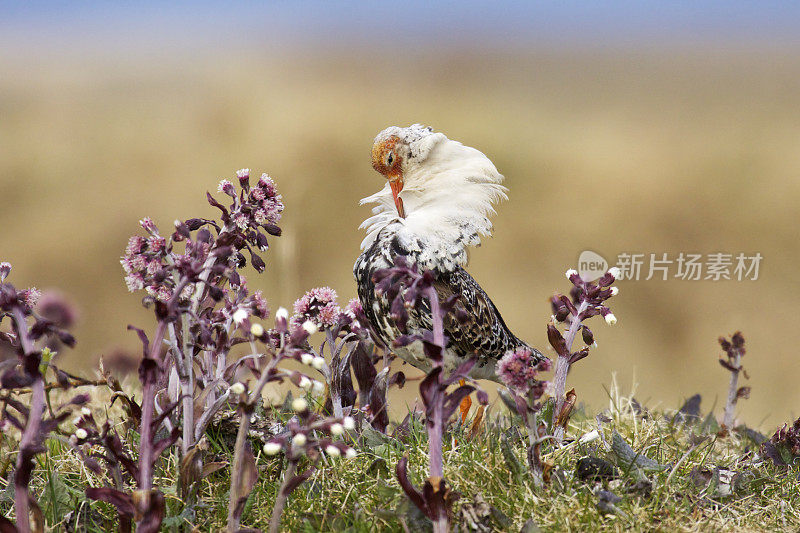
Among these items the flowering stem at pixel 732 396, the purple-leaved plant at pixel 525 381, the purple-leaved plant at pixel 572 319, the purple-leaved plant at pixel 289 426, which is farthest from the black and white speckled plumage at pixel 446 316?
the flowering stem at pixel 732 396

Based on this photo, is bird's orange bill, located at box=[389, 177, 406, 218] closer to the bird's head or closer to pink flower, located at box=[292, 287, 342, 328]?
the bird's head

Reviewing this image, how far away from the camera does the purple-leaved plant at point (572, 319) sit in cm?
267

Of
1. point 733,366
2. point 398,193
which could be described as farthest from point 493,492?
point 733,366

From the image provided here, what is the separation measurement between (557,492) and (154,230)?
176 cm

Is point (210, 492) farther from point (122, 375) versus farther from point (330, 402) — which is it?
point (122, 375)

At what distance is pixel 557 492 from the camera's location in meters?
2.46

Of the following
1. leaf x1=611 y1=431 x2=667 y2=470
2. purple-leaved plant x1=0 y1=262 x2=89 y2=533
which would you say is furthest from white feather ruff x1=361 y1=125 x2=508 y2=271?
purple-leaved plant x1=0 y1=262 x2=89 y2=533

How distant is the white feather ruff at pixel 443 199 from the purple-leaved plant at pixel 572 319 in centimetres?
57

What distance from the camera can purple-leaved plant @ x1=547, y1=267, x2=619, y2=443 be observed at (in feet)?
8.77

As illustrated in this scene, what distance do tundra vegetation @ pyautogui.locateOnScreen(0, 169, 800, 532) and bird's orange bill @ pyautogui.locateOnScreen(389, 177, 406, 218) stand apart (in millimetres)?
512

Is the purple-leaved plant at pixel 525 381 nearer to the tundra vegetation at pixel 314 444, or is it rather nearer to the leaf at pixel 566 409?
the tundra vegetation at pixel 314 444

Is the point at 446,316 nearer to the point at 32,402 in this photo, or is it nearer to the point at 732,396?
the point at 32,402

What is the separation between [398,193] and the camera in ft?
11.0

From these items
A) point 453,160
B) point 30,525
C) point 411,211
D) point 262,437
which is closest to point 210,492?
point 262,437
